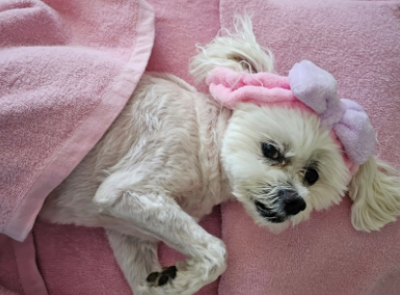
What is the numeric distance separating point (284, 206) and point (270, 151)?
0.54ft

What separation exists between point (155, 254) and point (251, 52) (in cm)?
74

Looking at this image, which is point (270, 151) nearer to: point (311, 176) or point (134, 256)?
point (311, 176)

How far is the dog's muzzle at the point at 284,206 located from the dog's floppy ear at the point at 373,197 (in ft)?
0.90

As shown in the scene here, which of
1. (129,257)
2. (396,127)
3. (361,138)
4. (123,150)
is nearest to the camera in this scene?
(361,138)

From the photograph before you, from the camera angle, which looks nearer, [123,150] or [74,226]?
[123,150]

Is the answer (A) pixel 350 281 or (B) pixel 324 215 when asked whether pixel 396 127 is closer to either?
(B) pixel 324 215

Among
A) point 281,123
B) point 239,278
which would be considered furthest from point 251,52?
point 239,278

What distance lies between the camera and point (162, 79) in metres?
1.41

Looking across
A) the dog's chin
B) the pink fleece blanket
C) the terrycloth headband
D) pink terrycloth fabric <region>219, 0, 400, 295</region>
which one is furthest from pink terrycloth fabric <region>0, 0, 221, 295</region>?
the terrycloth headband

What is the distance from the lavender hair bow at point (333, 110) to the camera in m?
1.09

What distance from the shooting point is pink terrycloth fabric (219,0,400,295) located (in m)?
1.36

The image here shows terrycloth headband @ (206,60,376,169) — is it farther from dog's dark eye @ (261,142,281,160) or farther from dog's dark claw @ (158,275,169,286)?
dog's dark claw @ (158,275,169,286)

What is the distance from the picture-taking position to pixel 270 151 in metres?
1.19

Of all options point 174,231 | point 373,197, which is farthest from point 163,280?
point 373,197
